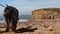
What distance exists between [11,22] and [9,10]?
0.77 metres

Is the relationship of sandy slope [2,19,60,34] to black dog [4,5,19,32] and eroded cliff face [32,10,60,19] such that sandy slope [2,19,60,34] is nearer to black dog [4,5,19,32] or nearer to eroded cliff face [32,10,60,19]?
black dog [4,5,19,32]

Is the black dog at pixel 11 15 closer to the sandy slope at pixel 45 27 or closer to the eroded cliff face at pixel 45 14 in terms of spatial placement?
the sandy slope at pixel 45 27

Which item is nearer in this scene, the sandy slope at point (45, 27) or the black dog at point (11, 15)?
the sandy slope at point (45, 27)

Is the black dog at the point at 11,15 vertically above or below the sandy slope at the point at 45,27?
above

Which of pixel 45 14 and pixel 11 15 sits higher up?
pixel 11 15

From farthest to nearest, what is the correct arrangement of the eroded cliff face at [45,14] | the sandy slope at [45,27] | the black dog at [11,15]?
1. the eroded cliff face at [45,14]
2. the black dog at [11,15]
3. the sandy slope at [45,27]

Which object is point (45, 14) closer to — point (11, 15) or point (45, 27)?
point (45, 27)

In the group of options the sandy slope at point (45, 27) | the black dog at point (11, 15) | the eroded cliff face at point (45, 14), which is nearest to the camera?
the sandy slope at point (45, 27)

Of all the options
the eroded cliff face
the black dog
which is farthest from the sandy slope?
the eroded cliff face

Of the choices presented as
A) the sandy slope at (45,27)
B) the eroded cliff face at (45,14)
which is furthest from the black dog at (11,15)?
the eroded cliff face at (45,14)

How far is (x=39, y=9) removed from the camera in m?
25.3

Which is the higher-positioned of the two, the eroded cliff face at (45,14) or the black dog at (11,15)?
the black dog at (11,15)

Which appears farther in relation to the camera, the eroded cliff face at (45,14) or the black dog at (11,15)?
the eroded cliff face at (45,14)

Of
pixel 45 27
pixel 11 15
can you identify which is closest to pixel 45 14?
pixel 45 27
